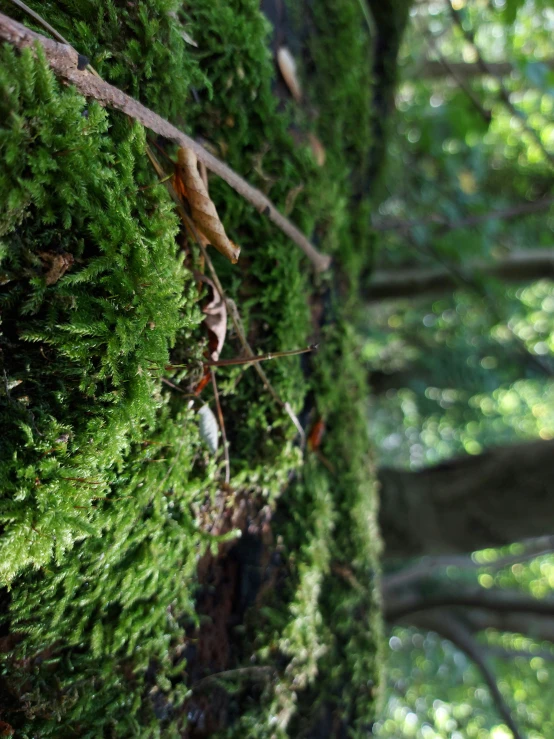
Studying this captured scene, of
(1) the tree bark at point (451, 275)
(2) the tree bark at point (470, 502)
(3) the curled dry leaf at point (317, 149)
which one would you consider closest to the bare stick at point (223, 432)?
(3) the curled dry leaf at point (317, 149)

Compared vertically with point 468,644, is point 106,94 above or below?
above

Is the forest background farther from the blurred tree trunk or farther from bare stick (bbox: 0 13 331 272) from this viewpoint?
the blurred tree trunk

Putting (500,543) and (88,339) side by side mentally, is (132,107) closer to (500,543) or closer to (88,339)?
(88,339)

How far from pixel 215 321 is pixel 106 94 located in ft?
1.48

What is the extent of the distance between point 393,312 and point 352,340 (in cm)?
630

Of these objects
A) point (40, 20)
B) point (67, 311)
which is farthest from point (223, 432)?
point (40, 20)

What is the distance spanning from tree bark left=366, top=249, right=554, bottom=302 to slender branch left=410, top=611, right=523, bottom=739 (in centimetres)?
296

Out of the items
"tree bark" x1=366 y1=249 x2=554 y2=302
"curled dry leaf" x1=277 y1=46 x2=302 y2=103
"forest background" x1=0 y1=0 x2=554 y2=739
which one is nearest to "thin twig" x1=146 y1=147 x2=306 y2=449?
"forest background" x1=0 y1=0 x2=554 y2=739

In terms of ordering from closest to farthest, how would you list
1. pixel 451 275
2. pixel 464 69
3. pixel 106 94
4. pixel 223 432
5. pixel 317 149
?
pixel 106 94 → pixel 223 432 → pixel 317 149 → pixel 451 275 → pixel 464 69

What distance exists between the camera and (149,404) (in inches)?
34.0

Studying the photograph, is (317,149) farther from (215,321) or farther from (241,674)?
(241,674)

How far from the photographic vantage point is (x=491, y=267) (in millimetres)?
4371

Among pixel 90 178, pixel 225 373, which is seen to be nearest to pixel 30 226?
pixel 90 178

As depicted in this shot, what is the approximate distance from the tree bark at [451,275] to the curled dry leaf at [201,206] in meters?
3.22
